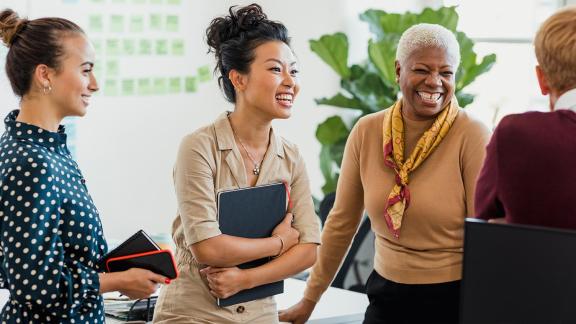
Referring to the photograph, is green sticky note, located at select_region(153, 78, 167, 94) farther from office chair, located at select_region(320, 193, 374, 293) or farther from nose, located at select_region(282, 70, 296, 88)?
nose, located at select_region(282, 70, 296, 88)

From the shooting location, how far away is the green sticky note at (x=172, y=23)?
4340mm

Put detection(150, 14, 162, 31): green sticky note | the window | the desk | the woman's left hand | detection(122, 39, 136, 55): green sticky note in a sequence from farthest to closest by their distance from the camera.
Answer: the window < detection(150, 14, 162, 31): green sticky note < detection(122, 39, 136, 55): green sticky note < the desk < the woman's left hand

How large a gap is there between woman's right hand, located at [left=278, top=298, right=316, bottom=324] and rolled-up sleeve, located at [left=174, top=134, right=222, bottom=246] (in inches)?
20.5

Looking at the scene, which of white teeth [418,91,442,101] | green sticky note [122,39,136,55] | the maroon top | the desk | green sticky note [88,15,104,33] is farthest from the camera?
green sticky note [122,39,136,55]

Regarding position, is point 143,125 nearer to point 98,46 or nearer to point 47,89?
point 98,46

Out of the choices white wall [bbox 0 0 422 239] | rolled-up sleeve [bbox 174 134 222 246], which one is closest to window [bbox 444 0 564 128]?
white wall [bbox 0 0 422 239]

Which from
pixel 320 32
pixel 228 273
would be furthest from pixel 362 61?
pixel 228 273

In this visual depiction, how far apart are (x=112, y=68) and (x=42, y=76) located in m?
2.14

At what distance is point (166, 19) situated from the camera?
4332 millimetres

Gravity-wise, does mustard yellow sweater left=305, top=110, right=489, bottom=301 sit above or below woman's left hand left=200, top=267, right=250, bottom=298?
above

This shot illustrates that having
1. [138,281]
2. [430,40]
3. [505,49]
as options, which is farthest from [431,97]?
[505,49]

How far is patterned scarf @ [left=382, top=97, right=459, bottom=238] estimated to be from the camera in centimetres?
235

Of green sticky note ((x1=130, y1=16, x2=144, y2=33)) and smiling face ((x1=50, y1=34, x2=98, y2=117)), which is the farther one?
green sticky note ((x1=130, y1=16, x2=144, y2=33))

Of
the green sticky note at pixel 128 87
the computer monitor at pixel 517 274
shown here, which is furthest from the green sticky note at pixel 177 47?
the computer monitor at pixel 517 274
